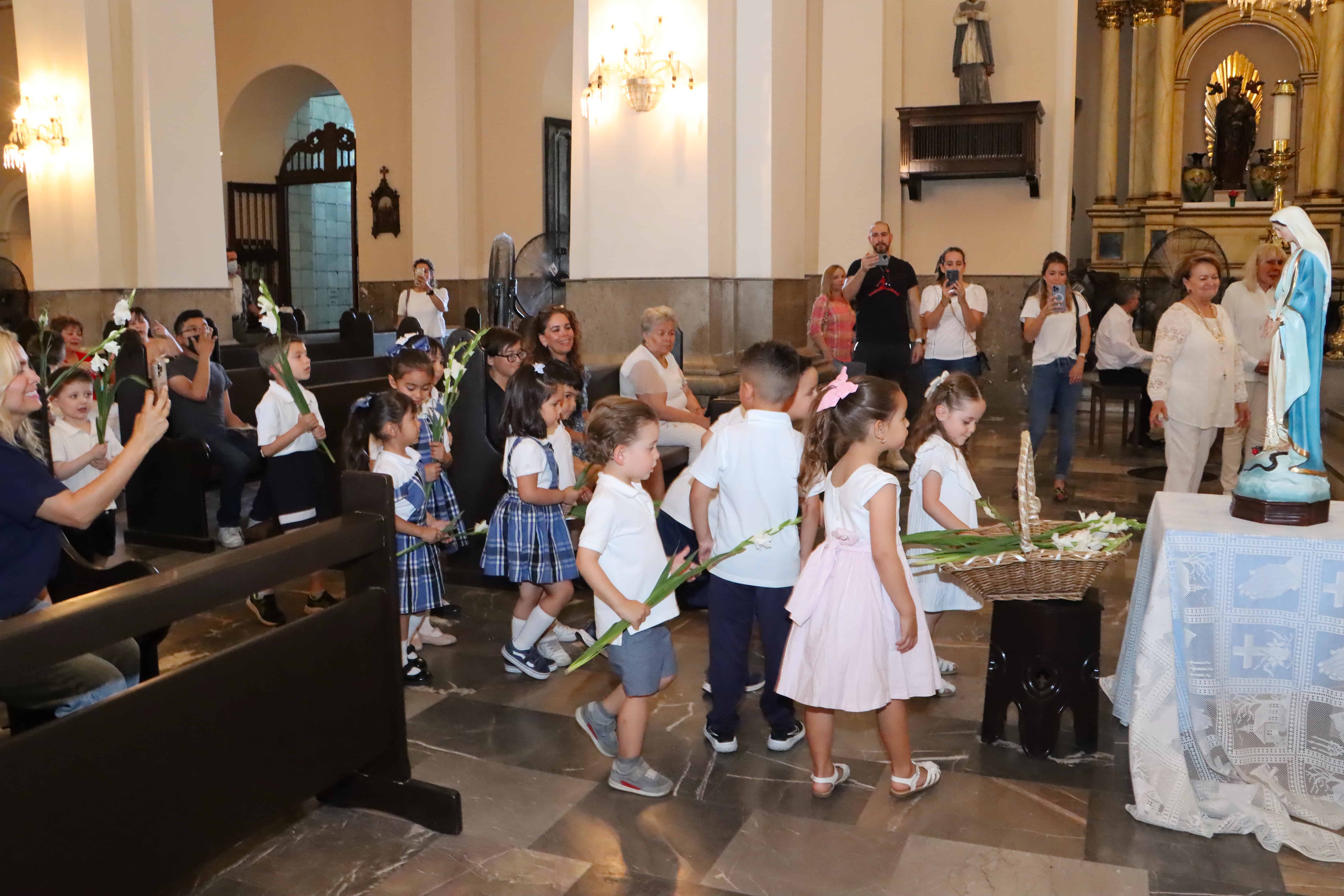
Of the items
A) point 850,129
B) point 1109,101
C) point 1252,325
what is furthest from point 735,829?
point 1109,101

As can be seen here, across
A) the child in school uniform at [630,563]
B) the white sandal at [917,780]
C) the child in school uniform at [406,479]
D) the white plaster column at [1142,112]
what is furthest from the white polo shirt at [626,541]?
the white plaster column at [1142,112]

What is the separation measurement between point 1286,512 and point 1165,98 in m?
12.4

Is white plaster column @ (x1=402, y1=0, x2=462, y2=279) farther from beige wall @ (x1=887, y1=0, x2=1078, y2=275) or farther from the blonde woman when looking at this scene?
the blonde woman

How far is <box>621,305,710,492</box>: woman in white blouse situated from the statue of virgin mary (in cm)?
271

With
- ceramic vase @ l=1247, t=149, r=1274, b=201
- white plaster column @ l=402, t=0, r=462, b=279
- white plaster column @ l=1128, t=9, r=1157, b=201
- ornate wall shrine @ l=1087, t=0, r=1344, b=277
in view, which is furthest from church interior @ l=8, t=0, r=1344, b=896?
white plaster column @ l=1128, t=9, r=1157, b=201

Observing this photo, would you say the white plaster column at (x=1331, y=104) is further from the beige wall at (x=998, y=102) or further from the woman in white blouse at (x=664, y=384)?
the woman in white blouse at (x=664, y=384)

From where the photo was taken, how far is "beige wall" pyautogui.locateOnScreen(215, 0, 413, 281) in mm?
14758

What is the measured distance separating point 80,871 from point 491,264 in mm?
9879

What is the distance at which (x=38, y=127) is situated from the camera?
955 cm

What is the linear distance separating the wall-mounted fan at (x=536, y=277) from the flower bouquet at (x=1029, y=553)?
26.6ft

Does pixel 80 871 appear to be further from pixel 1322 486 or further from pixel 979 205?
pixel 979 205

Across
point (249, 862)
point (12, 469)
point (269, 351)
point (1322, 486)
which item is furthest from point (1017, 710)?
point (269, 351)

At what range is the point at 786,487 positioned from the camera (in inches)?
143

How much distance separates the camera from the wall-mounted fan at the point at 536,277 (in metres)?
11.4
